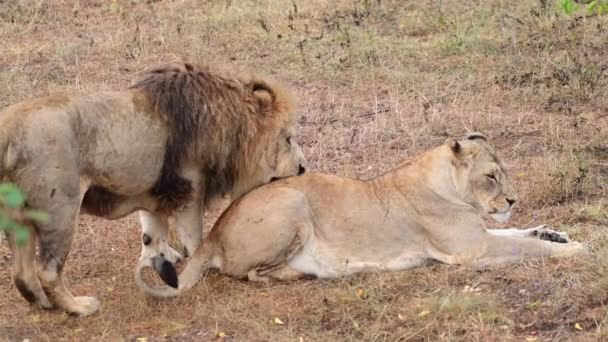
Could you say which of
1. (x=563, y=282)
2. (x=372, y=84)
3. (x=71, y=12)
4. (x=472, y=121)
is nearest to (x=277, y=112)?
(x=563, y=282)

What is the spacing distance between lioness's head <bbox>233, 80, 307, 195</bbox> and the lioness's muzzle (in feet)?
2.68

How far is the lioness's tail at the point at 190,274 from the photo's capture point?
18.1ft

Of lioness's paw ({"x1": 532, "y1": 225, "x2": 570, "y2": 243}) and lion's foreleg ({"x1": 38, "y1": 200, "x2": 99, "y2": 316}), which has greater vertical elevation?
lion's foreleg ({"x1": 38, "y1": 200, "x2": 99, "y2": 316})

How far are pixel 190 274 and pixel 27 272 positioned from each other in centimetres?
79

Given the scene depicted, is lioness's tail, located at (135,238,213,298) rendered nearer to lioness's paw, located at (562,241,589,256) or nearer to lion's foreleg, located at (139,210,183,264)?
lion's foreleg, located at (139,210,183,264)

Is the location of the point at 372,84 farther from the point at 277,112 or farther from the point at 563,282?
the point at 563,282

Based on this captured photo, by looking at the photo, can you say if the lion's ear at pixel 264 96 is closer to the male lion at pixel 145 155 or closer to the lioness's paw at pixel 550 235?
the male lion at pixel 145 155

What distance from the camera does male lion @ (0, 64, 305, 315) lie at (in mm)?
5223

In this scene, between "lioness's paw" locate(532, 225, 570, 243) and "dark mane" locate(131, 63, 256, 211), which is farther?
"lioness's paw" locate(532, 225, 570, 243)

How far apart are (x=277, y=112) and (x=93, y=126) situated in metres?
1.12

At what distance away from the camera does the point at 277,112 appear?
621 cm

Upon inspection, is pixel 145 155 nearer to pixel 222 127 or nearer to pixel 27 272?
pixel 222 127

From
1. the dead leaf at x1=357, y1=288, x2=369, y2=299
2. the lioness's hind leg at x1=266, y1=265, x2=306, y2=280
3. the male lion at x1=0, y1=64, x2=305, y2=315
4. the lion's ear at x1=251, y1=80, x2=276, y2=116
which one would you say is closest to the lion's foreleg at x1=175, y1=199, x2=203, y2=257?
the male lion at x1=0, y1=64, x2=305, y2=315

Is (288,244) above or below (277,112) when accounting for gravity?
below
